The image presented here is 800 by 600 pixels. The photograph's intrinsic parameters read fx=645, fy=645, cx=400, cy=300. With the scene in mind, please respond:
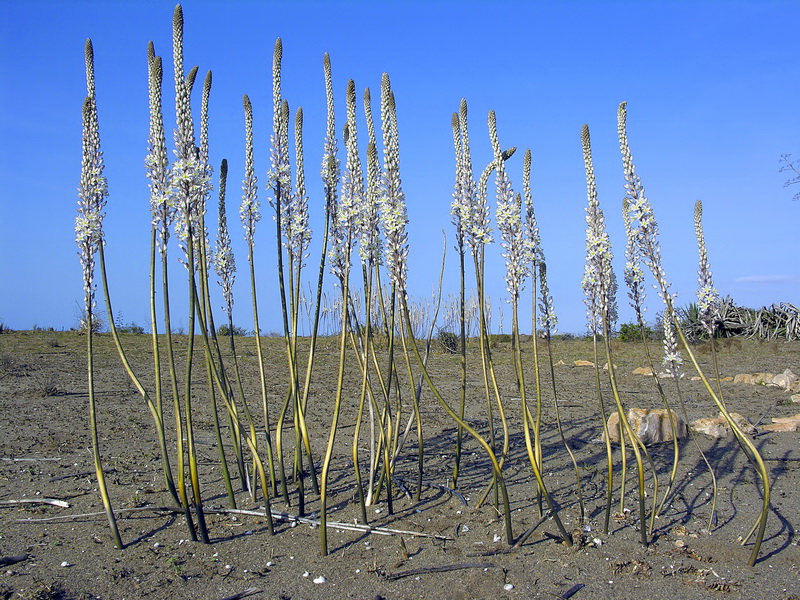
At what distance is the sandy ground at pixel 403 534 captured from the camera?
13.1 ft

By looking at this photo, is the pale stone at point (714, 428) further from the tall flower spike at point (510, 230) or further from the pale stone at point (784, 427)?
the tall flower spike at point (510, 230)

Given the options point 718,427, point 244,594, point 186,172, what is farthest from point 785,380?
point 186,172

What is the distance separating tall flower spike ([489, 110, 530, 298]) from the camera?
4.34 m

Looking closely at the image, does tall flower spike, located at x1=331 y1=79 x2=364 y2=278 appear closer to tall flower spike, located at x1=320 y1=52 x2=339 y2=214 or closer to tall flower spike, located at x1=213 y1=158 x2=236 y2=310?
tall flower spike, located at x1=320 y1=52 x2=339 y2=214

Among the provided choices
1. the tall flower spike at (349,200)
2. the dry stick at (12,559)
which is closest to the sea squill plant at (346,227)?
the tall flower spike at (349,200)

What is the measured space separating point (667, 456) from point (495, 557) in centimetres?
353

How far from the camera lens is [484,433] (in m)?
8.34

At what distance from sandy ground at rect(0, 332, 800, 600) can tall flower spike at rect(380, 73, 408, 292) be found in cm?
191

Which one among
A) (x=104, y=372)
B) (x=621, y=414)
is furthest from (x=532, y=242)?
(x=104, y=372)

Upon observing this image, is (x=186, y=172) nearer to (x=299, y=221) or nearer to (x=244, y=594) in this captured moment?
(x=299, y=221)

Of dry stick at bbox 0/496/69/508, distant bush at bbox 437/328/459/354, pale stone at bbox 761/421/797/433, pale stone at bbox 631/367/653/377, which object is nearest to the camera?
dry stick at bbox 0/496/69/508

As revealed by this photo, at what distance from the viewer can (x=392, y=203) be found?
429 centimetres

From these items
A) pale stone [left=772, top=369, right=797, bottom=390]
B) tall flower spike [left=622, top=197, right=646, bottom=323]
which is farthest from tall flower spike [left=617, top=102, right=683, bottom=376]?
pale stone [left=772, top=369, right=797, bottom=390]

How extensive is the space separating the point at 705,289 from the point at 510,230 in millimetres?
1518
